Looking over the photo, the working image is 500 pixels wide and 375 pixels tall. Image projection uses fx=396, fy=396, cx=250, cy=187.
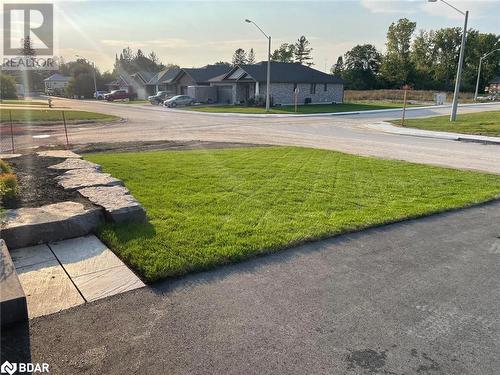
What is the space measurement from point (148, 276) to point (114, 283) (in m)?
0.36

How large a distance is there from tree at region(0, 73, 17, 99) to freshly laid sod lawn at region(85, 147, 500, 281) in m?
57.8

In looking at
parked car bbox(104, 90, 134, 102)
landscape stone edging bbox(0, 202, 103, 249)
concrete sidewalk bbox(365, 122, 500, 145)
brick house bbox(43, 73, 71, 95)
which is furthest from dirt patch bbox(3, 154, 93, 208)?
brick house bbox(43, 73, 71, 95)

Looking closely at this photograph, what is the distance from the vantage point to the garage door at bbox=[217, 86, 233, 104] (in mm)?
49934

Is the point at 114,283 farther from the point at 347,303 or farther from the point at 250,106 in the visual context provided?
the point at 250,106

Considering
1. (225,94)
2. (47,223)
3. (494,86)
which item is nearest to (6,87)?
(225,94)

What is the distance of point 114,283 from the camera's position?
427 cm

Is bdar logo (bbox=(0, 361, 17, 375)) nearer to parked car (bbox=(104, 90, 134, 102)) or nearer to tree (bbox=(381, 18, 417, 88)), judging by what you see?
parked car (bbox=(104, 90, 134, 102))

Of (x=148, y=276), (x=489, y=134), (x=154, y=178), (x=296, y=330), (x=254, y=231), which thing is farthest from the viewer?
(x=489, y=134)

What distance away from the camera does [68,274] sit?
14.5 ft

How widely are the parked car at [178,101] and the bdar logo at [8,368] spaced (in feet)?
148

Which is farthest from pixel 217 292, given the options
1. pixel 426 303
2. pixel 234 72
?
pixel 234 72

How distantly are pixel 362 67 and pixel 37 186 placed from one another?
86.2 m

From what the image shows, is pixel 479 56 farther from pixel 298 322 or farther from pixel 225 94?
pixel 298 322

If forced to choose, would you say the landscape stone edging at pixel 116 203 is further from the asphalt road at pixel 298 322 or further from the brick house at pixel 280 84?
the brick house at pixel 280 84
